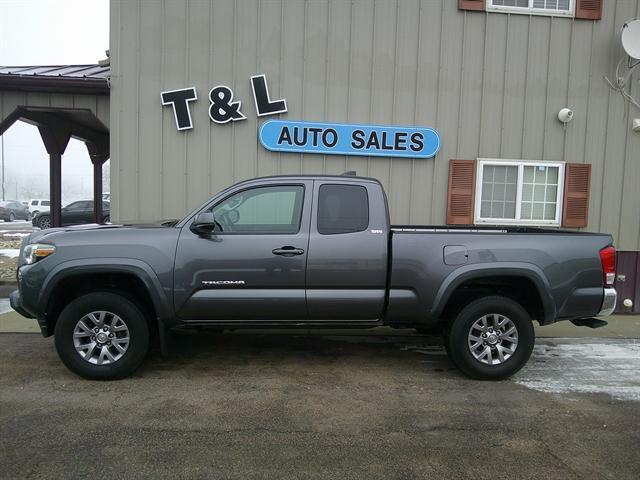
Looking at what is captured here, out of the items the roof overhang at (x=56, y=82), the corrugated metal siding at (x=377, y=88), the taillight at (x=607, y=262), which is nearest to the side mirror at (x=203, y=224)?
→ the corrugated metal siding at (x=377, y=88)

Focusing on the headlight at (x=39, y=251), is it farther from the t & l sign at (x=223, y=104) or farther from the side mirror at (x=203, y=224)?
the t & l sign at (x=223, y=104)

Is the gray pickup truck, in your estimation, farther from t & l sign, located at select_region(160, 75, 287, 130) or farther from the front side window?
t & l sign, located at select_region(160, 75, 287, 130)

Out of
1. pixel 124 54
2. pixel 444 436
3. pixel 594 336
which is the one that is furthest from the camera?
pixel 124 54

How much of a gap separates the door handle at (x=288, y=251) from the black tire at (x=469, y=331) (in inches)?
64.6

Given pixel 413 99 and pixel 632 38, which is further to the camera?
pixel 413 99

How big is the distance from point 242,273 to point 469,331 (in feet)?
7.25

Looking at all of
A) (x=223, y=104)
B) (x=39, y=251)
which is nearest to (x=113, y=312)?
(x=39, y=251)

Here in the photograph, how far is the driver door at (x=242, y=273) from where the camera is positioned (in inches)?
181

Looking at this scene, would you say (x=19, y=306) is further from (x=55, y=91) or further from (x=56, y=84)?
(x=55, y=91)

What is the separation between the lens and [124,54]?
755 centimetres

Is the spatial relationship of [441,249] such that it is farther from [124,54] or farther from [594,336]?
[124,54]

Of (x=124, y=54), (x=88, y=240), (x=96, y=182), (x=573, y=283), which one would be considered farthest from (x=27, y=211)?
(x=573, y=283)

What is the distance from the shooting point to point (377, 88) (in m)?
7.81

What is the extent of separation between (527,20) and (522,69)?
748mm
